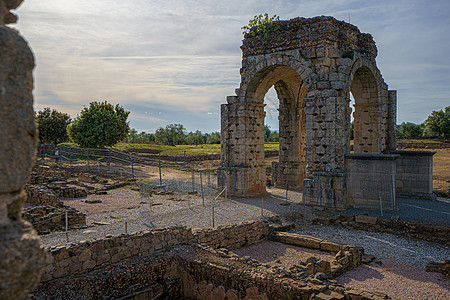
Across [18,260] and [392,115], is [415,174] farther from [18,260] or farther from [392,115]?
[18,260]

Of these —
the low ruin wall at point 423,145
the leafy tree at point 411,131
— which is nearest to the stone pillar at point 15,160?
the low ruin wall at point 423,145

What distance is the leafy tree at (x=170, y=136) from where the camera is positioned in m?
75.4

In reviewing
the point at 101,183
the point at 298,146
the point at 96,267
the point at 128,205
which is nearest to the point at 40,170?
the point at 101,183

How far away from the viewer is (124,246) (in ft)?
26.5

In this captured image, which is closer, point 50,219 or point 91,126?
point 50,219

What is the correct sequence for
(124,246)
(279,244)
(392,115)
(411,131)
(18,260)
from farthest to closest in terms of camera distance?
1. (411,131)
2. (392,115)
3. (279,244)
4. (124,246)
5. (18,260)

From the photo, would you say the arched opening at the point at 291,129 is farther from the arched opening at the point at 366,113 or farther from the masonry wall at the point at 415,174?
the masonry wall at the point at 415,174

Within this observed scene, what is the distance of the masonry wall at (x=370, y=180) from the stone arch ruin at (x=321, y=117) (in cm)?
4

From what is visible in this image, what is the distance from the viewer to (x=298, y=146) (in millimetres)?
21000

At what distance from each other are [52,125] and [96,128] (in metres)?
14.0

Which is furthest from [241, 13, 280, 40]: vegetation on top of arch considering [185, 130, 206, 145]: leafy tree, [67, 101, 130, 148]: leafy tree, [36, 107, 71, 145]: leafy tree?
[185, 130, 206, 145]: leafy tree

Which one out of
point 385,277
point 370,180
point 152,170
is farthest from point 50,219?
point 152,170

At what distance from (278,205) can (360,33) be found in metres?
9.39

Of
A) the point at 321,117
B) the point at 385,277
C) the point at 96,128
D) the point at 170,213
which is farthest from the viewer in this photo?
the point at 96,128
